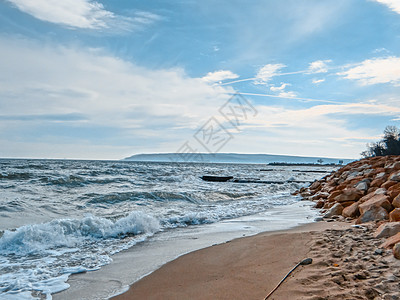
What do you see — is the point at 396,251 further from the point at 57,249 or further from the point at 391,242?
the point at 57,249

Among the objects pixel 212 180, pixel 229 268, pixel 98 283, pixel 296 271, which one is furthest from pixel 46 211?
pixel 212 180

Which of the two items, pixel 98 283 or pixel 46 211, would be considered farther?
pixel 46 211

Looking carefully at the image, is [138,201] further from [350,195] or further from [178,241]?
[350,195]

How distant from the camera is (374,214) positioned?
16.3 feet

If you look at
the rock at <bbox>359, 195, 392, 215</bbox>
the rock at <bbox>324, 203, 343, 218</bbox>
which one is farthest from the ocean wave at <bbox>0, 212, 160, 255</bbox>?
the rock at <bbox>359, 195, 392, 215</bbox>

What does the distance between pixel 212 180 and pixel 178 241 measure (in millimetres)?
19395

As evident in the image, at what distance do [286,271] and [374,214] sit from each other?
2.66 metres

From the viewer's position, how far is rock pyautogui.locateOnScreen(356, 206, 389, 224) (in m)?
4.84

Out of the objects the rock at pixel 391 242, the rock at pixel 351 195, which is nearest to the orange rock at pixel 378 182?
the rock at pixel 351 195

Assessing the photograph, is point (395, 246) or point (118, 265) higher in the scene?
point (395, 246)

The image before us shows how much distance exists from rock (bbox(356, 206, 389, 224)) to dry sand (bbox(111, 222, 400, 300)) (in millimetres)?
592

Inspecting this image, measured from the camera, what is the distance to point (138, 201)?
1085 centimetres

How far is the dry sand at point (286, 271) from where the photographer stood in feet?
8.49

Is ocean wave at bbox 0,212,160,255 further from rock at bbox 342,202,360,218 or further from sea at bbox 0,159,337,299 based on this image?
rock at bbox 342,202,360,218
